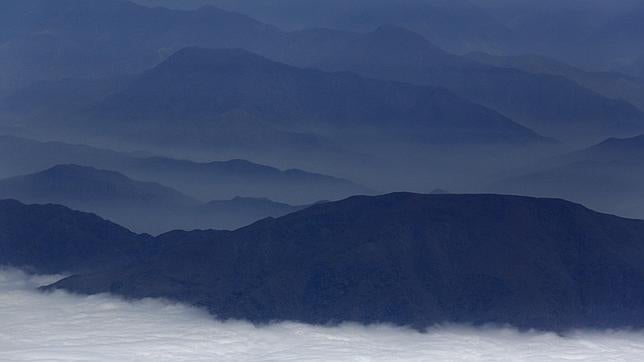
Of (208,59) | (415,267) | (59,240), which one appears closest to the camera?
(415,267)

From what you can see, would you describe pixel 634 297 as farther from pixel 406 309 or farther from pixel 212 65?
pixel 212 65

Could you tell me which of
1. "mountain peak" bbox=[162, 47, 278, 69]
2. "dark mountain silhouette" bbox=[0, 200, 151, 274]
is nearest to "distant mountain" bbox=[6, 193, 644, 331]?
"dark mountain silhouette" bbox=[0, 200, 151, 274]

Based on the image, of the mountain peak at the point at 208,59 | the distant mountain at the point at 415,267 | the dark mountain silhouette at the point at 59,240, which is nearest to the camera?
the distant mountain at the point at 415,267

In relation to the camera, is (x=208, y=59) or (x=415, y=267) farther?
(x=208, y=59)

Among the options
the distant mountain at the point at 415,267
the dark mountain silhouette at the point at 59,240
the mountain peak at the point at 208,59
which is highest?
the mountain peak at the point at 208,59

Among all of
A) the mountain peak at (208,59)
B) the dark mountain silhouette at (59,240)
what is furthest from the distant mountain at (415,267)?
the mountain peak at (208,59)

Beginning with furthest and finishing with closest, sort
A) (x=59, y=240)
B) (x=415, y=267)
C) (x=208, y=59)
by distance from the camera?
(x=208, y=59), (x=59, y=240), (x=415, y=267)

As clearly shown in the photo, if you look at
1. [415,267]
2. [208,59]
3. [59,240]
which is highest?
[208,59]

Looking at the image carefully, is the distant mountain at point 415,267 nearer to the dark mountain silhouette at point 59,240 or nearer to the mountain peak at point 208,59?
the dark mountain silhouette at point 59,240

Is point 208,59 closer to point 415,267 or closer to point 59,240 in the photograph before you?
point 59,240

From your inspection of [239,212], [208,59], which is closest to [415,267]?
[239,212]
